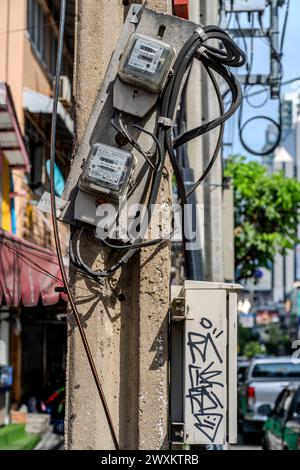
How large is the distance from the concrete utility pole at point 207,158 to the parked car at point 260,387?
26.9 ft

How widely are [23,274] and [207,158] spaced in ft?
9.18

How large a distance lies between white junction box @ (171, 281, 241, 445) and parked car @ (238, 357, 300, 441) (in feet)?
48.5

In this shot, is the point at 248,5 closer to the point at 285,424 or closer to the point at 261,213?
the point at 285,424

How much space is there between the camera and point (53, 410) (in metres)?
17.6

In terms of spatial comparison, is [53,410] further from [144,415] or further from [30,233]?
[144,415]

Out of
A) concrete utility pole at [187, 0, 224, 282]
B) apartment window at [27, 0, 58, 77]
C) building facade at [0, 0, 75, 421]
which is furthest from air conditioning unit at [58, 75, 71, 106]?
concrete utility pole at [187, 0, 224, 282]

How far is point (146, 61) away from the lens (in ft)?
14.5

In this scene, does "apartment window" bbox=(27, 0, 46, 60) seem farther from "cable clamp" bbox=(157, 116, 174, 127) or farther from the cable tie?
"cable clamp" bbox=(157, 116, 174, 127)

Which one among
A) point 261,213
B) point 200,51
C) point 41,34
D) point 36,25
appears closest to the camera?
point 200,51

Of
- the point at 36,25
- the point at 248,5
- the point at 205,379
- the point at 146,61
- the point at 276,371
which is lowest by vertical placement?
the point at 276,371

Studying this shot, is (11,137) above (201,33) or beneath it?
above

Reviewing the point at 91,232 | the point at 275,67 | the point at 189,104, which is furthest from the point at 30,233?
the point at 91,232

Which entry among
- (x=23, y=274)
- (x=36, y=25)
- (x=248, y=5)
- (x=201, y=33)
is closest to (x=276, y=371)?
(x=36, y=25)

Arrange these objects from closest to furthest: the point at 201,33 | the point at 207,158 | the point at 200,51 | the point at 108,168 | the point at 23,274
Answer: the point at 108,168
the point at 201,33
the point at 200,51
the point at 23,274
the point at 207,158
